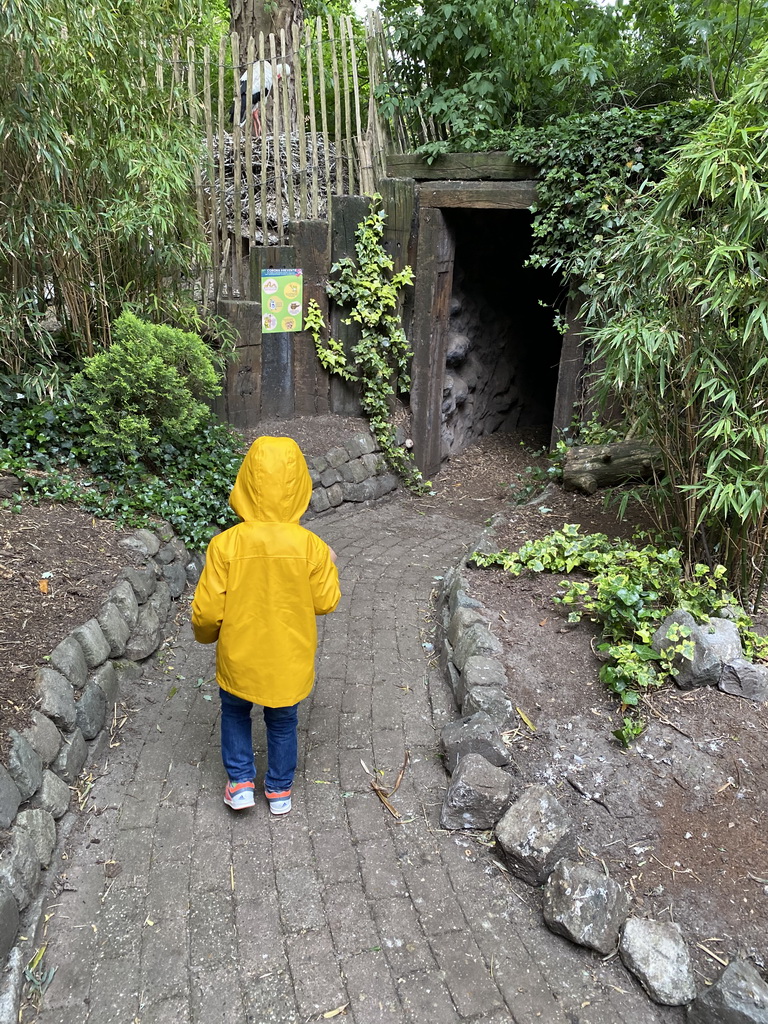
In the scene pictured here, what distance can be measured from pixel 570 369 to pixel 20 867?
535 cm

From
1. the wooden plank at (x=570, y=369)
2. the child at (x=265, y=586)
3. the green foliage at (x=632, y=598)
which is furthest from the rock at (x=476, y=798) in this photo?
the wooden plank at (x=570, y=369)

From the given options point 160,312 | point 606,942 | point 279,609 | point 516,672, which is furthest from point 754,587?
point 160,312

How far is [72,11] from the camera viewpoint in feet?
12.3

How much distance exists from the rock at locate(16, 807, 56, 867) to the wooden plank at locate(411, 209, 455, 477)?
15.9 ft

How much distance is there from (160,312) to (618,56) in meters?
4.48

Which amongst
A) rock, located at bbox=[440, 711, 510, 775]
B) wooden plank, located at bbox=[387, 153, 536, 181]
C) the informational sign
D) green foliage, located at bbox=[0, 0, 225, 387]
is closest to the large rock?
rock, located at bbox=[440, 711, 510, 775]

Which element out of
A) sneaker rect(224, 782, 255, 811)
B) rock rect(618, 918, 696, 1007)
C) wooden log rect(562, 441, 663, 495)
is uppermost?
wooden log rect(562, 441, 663, 495)

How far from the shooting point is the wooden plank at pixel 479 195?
5.93m

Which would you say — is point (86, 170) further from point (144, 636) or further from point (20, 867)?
point (20, 867)

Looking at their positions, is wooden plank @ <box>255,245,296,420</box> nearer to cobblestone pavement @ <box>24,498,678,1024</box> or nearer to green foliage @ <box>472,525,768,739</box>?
green foliage @ <box>472,525,768,739</box>

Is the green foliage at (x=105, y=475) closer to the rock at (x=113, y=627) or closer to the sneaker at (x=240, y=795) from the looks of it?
the rock at (x=113, y=627)

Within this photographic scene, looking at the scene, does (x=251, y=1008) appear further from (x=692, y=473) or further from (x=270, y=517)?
(x=692, y=473)

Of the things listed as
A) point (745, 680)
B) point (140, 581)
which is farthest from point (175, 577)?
point (745, 680)

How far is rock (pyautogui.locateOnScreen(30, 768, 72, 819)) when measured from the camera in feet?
8.52
